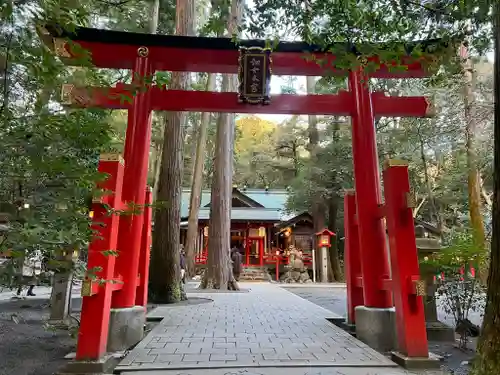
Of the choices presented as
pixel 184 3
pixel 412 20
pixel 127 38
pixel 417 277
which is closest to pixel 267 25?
pixel 412 20

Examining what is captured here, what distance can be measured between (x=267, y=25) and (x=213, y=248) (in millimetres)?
9178

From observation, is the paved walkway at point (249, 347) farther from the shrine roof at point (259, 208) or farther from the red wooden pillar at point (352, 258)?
the shrine roof at point (259, 208)

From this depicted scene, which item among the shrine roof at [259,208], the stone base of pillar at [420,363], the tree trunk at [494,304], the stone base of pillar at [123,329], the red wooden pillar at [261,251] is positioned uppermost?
the shrine roof at [259,208]

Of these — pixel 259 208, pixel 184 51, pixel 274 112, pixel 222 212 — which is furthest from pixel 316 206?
pixel 184 51

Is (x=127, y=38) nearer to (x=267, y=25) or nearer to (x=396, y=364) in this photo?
(x=267, y=25)

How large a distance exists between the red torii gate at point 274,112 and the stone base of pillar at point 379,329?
0.36 ft

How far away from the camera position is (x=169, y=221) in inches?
343

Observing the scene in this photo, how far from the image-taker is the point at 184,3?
9.71 metres

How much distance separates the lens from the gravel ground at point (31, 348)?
3910mm

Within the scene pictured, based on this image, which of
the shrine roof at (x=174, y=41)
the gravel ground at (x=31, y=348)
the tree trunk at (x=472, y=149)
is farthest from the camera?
the tree trunk at (x=472, y=149)

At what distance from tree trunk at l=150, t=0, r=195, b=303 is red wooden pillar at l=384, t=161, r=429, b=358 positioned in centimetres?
533

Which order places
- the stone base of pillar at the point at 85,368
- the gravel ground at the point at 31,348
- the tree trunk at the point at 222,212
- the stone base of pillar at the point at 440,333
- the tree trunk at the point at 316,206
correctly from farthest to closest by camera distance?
1. the tree trunk at the point at 316,206
2. the tree trunk at the point at 222,212
3. the stone base of pillar at the point at 440,333
4. the gravel ground at the point at 31,348
5. the stone base of pillar at the point at 85,368

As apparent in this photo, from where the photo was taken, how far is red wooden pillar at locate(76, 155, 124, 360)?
3650mm

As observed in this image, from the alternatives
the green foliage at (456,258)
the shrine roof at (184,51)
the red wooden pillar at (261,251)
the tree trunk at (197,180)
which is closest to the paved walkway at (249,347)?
the green foliage at (456,258)
